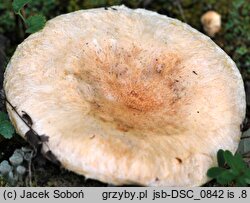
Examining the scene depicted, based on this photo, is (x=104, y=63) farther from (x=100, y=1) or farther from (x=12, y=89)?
(x=100, y=1)

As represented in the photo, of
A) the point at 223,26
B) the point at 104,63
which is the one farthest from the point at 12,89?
the point at 223,26

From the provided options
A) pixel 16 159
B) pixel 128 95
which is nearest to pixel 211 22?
pixel 128 95

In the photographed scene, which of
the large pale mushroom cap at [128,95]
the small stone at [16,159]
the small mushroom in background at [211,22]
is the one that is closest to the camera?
the large pale mushroom cap at [128,95]

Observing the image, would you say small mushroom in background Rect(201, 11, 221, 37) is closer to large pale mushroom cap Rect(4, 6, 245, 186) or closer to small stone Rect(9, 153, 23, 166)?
large pale mushroom cap Rect(4, 6, 245, 186)

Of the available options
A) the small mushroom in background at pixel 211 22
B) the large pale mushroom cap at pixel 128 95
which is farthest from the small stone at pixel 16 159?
the small mushroom in background at pixel 211 22

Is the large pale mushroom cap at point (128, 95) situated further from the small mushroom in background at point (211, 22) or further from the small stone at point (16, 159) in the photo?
the small mushroom in background at point (211, 22)

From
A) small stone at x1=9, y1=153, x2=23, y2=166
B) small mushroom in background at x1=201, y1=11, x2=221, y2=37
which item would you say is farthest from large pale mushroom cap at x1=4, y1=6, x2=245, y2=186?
small mushroom in background at x1=201, y1=11, x2=221, y2=37

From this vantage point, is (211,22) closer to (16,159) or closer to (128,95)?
(128,95)
